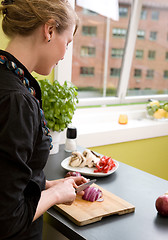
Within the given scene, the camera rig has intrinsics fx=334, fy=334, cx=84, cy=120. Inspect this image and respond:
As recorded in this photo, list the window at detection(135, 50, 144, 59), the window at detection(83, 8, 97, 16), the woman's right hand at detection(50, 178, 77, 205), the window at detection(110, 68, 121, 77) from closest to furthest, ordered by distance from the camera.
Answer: the woman's right hand at detection(50, 178, 77, 205)
the window at detection(83, 8, 97, 16)
the window at detection(110, 68, 121, 77)
the window at detection(135, 50, 144, 59)

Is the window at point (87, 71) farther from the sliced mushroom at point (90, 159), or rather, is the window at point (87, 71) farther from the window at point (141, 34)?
the sliced mushroom at point (90, 159)

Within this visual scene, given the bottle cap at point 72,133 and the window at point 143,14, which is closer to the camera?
the bottle cap at point 72,133

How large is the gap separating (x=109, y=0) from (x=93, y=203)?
2.26 metres

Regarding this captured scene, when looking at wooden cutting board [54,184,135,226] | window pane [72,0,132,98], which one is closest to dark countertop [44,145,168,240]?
wooden cutting board [54,184,135,226]

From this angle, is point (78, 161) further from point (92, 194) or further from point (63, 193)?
point (63, 193)

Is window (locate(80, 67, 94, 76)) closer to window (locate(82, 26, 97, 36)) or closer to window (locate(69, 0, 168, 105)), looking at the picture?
window (locate(69, 0, 168, 105))

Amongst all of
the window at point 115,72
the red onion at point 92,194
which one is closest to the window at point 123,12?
the window at point 115,72

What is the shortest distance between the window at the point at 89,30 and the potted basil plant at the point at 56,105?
4.39ft

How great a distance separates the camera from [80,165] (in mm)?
1780

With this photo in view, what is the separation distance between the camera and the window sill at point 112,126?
259 cm

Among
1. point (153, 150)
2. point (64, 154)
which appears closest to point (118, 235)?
point (64, 154)

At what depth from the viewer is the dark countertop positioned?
1189 mm

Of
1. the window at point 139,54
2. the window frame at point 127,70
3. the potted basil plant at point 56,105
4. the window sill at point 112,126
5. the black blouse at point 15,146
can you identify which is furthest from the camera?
the window at point 139,54

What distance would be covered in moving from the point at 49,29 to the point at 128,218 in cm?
78
